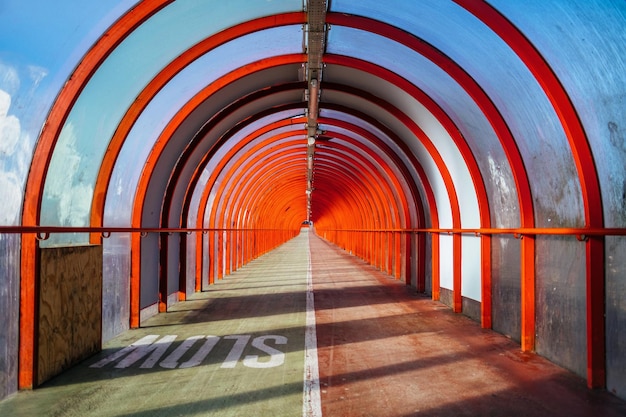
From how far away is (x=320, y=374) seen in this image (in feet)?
19.0

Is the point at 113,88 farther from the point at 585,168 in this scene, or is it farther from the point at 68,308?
the point at 585,168

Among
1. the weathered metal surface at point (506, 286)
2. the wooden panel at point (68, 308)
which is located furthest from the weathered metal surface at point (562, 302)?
the wooden panel at point (68, 308)

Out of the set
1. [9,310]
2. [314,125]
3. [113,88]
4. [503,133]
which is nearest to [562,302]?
[503,133]

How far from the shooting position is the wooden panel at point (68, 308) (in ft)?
18.4

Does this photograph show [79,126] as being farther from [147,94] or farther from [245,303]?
[245,303]

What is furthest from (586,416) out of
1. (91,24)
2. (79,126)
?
(79,126)

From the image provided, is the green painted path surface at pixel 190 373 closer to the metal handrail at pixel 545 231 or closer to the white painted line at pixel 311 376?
the white painted line at pixel 311 376

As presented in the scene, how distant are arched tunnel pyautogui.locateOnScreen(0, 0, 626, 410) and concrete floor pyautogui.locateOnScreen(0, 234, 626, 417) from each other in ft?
1.36

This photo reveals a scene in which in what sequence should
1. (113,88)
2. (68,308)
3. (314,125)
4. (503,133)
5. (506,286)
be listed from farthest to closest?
(314,125), (506,286), (503,133), (113,88), (68,308)

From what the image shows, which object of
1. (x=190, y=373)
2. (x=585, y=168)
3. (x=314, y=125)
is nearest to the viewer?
(x=585, y=168)

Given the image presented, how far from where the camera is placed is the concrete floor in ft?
15.6

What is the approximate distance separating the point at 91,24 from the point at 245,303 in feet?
23.5

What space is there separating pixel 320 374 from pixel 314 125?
850 cm

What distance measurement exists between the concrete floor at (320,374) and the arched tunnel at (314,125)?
1.36 feet
